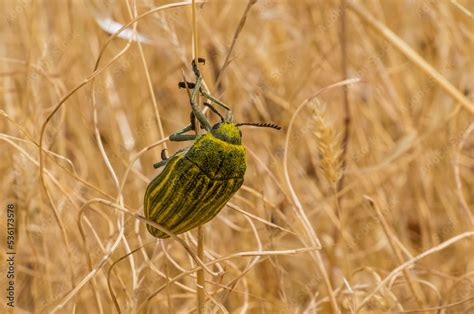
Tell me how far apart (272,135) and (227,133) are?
192 cm

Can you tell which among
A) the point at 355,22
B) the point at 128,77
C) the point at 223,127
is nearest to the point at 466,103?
the point at 223,127

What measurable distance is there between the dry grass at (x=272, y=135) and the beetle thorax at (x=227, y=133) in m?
0.97

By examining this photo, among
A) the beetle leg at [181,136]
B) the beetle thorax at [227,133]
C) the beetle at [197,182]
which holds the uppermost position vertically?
the beetle leg at [181,136]

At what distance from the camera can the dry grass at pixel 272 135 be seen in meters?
3.14

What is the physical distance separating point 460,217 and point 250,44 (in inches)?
66.9

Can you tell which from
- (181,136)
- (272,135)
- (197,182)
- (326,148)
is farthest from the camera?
(272,135)

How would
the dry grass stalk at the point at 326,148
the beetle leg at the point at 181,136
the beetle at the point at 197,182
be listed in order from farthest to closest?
the dry grass stalk at the point at 326,148 → the beetle leg at the point at 181,136 → the beetle at the point at 197,182

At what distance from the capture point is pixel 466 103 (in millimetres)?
2609

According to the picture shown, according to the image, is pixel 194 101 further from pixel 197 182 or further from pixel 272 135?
pixel 272 135

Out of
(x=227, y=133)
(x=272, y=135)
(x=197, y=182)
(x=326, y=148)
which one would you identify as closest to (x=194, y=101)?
(x=227, y=133)

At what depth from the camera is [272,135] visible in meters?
3.87

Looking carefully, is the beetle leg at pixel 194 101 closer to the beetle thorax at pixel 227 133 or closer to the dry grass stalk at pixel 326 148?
the beetle thorax at pixel 227 133

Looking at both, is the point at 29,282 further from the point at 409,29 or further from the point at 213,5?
the point at 409,29

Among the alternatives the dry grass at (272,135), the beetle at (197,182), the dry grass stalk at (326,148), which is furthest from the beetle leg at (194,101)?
the dry grass at (272,135)
